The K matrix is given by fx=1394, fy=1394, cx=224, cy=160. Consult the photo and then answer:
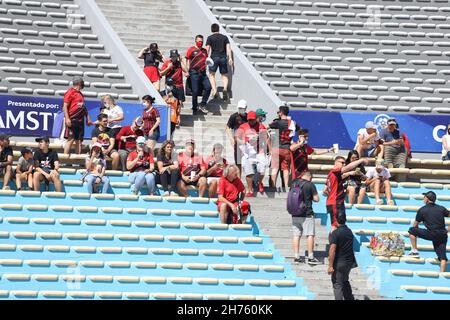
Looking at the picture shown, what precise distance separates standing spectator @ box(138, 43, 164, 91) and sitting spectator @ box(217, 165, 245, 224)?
5134 mm

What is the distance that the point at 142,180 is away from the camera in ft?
69.7

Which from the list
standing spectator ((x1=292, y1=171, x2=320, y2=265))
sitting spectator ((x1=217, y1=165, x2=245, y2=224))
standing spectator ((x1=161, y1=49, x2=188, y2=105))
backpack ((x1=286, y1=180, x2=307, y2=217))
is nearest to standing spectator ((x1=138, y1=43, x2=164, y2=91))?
standing spectator ((x1=161, y1=49, x2=188, y2=105))

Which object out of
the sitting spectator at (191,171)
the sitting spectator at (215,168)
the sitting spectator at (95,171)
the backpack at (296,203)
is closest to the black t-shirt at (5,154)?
the sitting spectator at (95,171)

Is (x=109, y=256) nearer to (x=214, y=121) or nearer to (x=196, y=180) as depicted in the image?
(x=196, y=180)

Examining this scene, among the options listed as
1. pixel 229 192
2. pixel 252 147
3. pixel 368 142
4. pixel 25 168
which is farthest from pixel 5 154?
pixel 368 142

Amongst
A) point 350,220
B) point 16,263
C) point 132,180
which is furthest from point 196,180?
point 16,263

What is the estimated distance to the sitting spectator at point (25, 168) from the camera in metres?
20.8

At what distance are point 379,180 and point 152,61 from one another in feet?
17.4

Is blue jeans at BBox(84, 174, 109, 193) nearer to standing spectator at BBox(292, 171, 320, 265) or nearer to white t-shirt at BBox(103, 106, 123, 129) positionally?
white t-shirt at BBox(103, 106, 123, 129)

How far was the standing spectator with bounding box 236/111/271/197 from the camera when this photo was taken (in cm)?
2192

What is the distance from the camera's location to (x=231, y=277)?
19297mm

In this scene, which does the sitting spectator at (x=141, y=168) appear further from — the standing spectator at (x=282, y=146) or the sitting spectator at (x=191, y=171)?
the standing spectator at (x=282, y=146)

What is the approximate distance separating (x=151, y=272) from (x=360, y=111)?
29.2 ft
